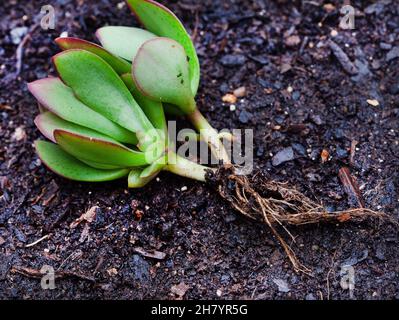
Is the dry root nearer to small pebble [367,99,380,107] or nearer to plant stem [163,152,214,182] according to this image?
plant stem [163,152,214,182]

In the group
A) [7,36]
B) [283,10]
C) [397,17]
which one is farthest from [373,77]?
[7,36]

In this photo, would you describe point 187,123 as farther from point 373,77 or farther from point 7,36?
point 7,36

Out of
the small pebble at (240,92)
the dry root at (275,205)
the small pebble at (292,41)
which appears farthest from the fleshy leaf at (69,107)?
the small pebble at (292,41)
